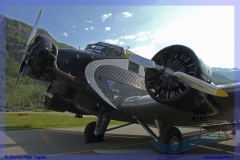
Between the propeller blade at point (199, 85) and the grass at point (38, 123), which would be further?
the grass at point (38, 123)

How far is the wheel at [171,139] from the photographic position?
8.12 m

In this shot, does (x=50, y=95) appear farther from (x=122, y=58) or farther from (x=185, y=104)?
(x=185, y=104)

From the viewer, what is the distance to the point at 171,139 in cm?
833

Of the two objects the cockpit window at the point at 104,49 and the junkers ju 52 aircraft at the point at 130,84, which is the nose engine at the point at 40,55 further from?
the cockpit window at the point at 104,49

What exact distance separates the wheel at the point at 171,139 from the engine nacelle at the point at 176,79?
1.20 metres

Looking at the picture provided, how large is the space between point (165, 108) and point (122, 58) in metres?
3.35

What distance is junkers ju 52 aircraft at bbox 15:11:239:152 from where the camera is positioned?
7.38 meters

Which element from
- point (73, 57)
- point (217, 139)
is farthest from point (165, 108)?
point (217, 139)

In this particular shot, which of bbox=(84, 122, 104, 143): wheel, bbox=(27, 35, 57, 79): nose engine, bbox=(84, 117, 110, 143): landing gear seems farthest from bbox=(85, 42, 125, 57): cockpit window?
bbox=(84, 122, 104, 143): wheel

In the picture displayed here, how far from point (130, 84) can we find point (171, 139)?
3678 millimetres

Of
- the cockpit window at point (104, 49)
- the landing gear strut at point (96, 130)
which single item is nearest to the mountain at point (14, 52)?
the cockpit window at point (104, 49)

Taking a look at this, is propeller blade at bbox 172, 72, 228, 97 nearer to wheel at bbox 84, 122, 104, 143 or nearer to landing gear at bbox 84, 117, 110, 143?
landing gear at bbox 84, 117, 110, 143

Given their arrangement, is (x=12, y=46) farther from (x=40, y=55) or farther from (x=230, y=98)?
(x=230, y=98)

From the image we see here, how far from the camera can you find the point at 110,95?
10219 millimetres
